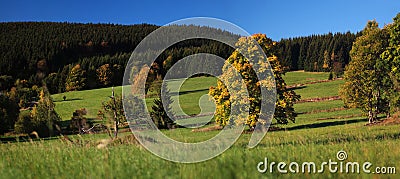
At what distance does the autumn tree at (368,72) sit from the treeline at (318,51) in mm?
106455

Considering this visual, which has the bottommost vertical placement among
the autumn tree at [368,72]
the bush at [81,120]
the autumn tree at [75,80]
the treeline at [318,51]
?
the bush at [81,120]

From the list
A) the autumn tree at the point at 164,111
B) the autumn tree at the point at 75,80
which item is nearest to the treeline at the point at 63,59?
the autumn tree at the point at 75,80

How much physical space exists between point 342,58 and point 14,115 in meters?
131

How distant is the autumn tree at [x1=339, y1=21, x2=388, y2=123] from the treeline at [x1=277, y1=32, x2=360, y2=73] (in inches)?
4191

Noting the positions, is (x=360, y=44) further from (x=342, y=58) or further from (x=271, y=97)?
(x=342, y=58)

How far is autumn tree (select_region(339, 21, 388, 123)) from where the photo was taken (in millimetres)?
37344

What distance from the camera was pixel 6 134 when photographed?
47156mm

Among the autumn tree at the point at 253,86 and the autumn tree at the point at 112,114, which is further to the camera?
the autumn tree at the point at 253,86

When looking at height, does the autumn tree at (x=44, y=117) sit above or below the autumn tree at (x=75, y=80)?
below

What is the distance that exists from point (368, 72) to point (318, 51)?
130m

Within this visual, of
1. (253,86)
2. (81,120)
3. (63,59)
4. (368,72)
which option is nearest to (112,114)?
(81,120)

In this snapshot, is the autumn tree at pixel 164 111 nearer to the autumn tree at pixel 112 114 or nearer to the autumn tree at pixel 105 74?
the autumn tree at pixel 112 114

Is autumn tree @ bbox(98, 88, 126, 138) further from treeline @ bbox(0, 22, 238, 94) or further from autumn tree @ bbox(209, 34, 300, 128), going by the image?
treeline @ bbox(0, 22, 238, 94)

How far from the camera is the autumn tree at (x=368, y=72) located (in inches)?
1470
